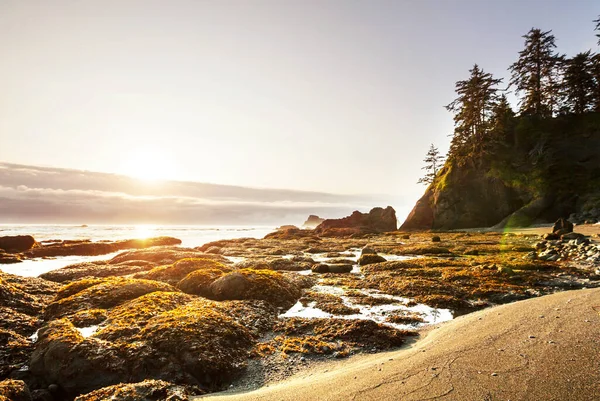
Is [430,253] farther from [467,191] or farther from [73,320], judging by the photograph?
[467,191]

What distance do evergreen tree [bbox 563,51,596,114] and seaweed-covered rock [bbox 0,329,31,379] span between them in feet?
280

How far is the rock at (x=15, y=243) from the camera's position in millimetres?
40438

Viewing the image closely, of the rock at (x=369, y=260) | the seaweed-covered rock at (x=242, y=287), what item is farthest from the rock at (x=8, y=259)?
the rock at (x=369, y=260)

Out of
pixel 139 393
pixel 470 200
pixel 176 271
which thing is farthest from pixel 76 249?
pixel 470 200

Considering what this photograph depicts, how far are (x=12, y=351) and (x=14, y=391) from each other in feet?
9.57

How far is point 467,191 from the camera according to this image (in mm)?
59375

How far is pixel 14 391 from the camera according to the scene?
16.7 feet

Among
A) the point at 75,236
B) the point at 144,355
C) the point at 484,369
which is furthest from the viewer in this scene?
the point at 75,236

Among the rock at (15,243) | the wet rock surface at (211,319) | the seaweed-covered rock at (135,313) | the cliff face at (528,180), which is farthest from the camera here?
the cliff face at (528,180)

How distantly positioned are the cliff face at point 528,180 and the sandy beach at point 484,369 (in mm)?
48504

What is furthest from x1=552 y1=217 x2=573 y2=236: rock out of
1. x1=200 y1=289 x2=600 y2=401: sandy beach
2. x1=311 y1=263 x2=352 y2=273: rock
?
x1=200 y1=289 x2=600 y2=401: sandy beach

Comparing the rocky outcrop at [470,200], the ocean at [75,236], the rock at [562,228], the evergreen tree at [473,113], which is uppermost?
the evergreen tree at [473,113]

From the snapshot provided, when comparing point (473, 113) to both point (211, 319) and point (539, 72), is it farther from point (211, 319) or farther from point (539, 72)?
point (211, 319)

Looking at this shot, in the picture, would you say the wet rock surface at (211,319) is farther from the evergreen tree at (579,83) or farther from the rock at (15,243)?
the evergreen tree at (579,83)
